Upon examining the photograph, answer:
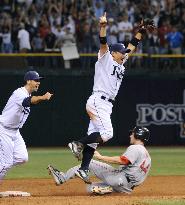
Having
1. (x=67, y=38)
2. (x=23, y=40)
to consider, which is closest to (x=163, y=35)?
(x=67, y=38)

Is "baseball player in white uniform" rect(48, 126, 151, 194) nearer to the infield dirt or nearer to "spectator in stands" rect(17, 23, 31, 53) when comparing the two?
the infield dirt

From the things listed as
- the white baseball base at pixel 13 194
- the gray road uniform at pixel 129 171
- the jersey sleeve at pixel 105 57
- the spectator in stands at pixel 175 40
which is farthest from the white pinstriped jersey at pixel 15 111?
the spectator in stands at pixel 175 40

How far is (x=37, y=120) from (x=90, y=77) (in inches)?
79.1

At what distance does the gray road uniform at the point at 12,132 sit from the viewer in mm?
11453

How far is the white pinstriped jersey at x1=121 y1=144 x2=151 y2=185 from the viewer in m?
11.2

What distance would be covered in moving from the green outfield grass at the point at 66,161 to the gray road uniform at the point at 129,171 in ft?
13.1

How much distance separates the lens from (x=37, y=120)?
22.3m

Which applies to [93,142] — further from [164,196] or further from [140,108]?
[140,108]

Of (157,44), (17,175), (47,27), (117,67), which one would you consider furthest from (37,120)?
(117,67)

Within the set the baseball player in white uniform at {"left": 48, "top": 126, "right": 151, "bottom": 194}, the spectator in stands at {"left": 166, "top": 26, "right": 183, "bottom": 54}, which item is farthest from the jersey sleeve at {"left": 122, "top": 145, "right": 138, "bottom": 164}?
the spectator in stands at {"left": 166, "top": 26, "right": 183, "bottom": 54}

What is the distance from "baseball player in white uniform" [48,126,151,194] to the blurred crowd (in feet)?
35.1

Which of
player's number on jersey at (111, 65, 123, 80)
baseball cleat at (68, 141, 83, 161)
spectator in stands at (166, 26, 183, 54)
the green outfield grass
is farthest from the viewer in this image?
spectator in stands at (166, 26, 183, 54)

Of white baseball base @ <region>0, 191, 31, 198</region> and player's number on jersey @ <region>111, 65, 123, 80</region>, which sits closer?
white baseball base @ <region>0, 191, 31, 198</region>

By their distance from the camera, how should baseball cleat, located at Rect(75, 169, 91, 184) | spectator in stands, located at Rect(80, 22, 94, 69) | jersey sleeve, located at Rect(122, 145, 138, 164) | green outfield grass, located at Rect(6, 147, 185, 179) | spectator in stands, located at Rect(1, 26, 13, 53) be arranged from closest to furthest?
jersey sleeve, located at Rect(122, 145, 138, 164) → baseball cleat, located at Rect(75, 169, 91, 184) → green outfield grass, located at Rect(6, 147, 185, 179) → spectator in stands, located at Rect(1, 26, 13, 53) → spectator in stands, located at Rect(80, 22, 94, 69)
